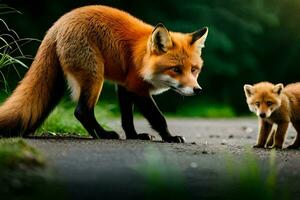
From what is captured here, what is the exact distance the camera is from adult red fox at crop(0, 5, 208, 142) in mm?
6680

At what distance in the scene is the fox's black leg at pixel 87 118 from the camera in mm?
6707

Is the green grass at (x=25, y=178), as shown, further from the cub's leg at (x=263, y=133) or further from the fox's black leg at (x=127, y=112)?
the cub's leg at (x=263, y=133)

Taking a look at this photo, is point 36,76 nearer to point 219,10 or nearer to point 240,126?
point 240,126

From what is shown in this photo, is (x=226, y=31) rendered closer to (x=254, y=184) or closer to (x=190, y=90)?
(x=190, y=90)

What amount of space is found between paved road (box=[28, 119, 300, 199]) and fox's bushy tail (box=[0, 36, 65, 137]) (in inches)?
13.7

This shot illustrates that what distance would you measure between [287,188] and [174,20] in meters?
11.7

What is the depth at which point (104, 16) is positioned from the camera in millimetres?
7234

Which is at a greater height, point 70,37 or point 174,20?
point 70,37

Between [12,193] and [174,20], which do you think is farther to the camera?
[174,20]

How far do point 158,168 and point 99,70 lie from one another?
232 centimetres

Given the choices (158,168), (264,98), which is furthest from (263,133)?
(158,168)

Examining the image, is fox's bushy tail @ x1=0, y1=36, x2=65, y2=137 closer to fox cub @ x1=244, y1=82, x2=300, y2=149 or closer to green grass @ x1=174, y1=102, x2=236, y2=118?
fox cub @ x1=244, y1=82, x2=300, y2=149

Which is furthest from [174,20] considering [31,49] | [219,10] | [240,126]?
[240,126]

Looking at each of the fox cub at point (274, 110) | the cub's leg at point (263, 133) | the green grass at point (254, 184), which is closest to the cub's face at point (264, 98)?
the fox cub at point (274, 110)
